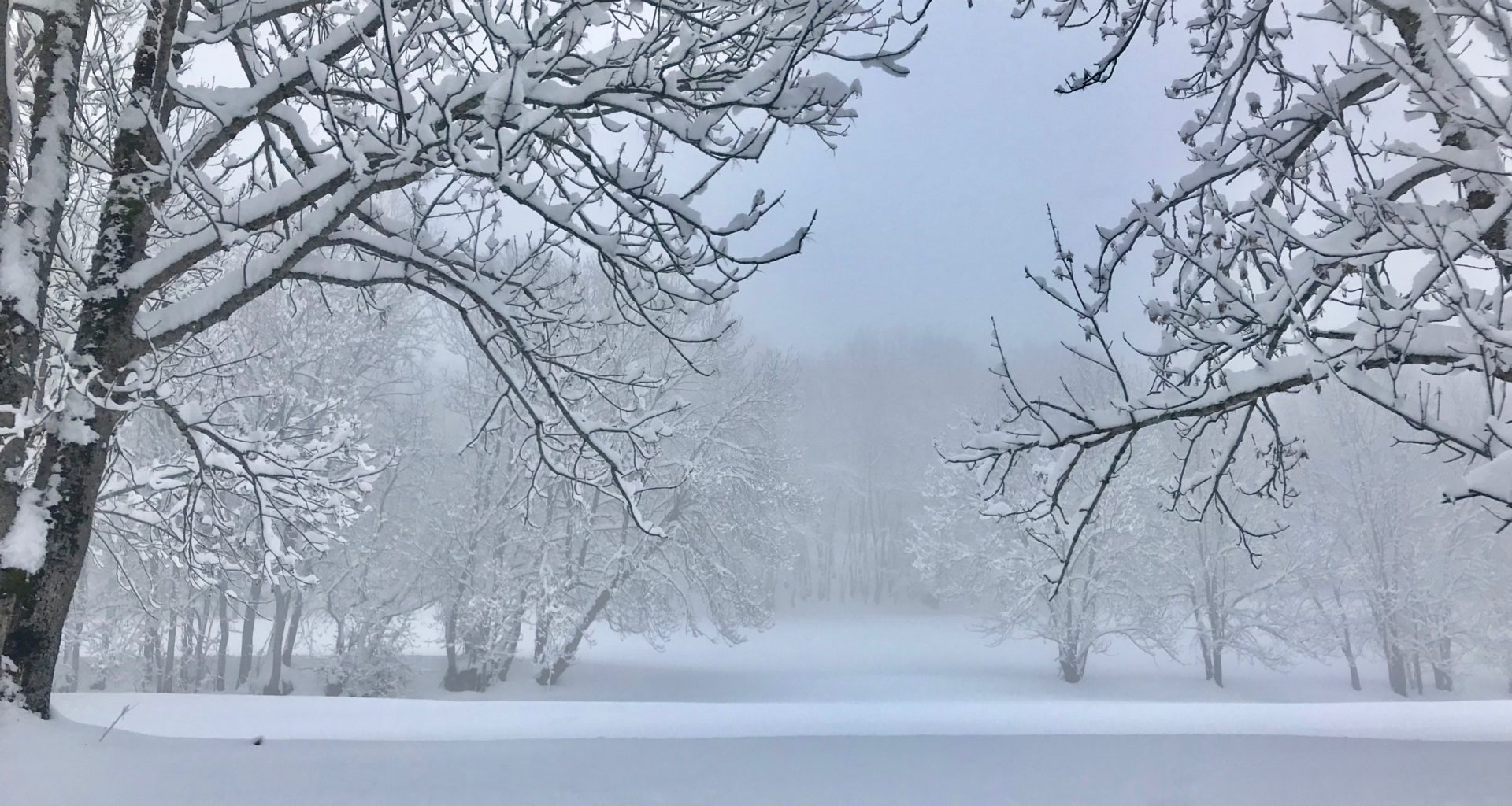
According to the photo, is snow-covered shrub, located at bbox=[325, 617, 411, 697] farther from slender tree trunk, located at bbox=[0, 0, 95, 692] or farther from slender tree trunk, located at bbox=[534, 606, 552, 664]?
slender tree trunk, located at bbox=[0, 0, 95, 692]

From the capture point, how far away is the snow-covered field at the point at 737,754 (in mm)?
3770

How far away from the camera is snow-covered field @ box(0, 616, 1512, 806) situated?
377 centimetres

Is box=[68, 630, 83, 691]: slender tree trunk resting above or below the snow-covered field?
below

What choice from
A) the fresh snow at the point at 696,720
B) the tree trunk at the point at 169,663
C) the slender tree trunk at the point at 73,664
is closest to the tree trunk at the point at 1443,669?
the fresh snow at the point at 696,720

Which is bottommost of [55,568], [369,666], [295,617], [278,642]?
[369,666]

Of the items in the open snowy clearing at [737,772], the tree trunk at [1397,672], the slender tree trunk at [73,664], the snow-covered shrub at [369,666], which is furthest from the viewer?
the tree trunk at [1397,672]

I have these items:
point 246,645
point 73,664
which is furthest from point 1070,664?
point 73,664

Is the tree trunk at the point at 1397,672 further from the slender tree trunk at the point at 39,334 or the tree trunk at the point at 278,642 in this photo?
the slender tree trunk at the point at 39,334

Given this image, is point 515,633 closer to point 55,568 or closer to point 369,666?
point 369,666

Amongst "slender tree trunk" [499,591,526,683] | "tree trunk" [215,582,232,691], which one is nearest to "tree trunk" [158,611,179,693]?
"tree trunk" [215,582,232,691]

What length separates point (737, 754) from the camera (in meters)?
4.88

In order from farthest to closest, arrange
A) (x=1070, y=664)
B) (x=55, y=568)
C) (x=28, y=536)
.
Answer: (x=1070, y=664), (x=55, y=568), (x=28, y=536)

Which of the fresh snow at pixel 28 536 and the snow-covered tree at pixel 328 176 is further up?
the snow-covered tree at pixel 328 176

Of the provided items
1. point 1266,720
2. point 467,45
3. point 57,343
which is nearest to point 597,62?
point 467,45
